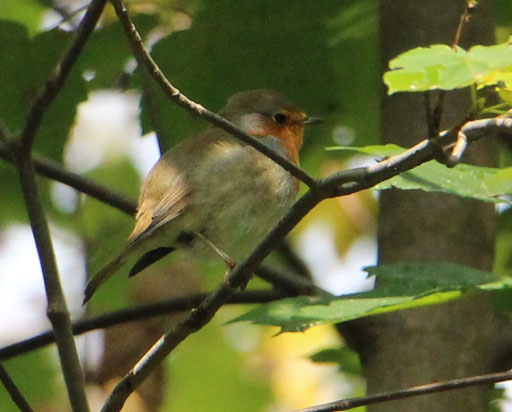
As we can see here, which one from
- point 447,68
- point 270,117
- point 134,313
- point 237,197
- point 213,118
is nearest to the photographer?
point 447,68

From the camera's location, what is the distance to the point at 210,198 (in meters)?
4.56

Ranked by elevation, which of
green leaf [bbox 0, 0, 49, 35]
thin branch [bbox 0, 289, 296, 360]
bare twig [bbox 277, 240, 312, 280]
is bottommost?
thin branch [bbox 0, 289, 296, 360]

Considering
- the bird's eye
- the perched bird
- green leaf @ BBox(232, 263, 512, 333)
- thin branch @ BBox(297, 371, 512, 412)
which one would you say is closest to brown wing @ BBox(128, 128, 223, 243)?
the perched bird

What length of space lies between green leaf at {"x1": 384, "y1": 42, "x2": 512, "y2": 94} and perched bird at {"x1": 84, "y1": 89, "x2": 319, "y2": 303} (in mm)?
2282

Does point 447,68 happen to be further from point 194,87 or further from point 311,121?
point 311,121

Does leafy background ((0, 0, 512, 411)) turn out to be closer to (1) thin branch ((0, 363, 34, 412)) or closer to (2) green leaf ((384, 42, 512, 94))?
(2) green leaf ((384, 42, 512, 94))

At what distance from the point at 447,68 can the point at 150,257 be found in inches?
113

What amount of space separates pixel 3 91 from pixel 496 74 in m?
2.91

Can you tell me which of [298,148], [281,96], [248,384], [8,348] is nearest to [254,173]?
[281,96]

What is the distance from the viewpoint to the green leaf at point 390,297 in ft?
8.67

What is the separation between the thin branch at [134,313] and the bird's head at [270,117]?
1.40 metres

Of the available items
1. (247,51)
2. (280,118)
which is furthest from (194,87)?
(280,118)

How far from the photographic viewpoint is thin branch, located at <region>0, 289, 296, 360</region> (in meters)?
3.90

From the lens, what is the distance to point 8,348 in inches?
152
